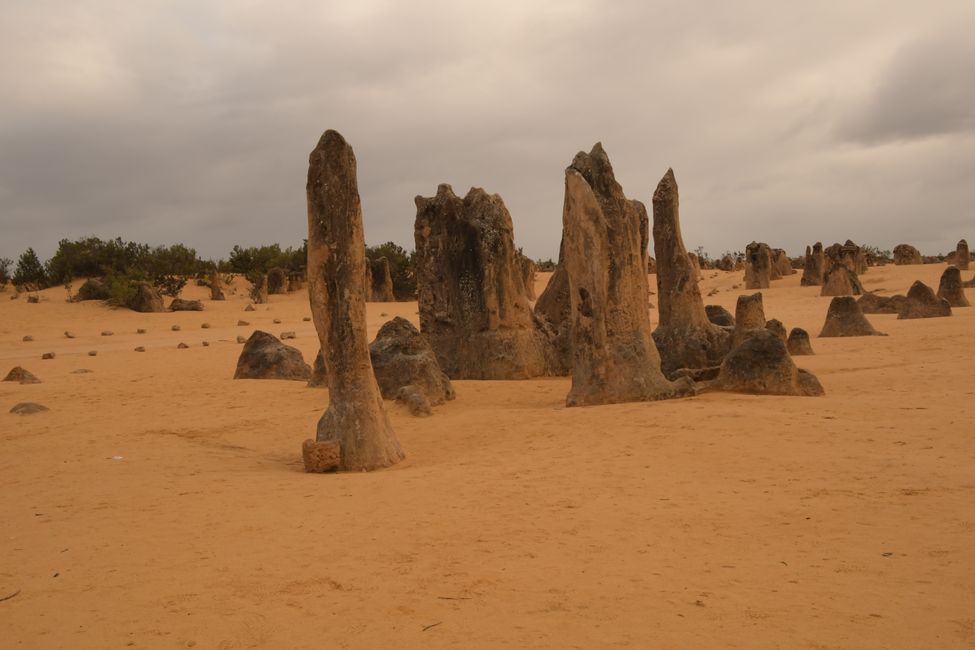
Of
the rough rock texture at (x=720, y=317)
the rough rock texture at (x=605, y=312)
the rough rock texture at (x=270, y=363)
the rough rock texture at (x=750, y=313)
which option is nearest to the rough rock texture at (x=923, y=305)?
the rough rock texture at (x=720, y=317)

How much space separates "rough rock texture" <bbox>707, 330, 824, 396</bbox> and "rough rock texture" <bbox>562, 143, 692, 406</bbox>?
0.58m

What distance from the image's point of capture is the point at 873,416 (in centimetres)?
781

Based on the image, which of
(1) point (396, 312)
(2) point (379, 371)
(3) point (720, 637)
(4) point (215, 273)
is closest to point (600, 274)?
(2) point (379, 371)

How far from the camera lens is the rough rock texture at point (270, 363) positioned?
43.3ft

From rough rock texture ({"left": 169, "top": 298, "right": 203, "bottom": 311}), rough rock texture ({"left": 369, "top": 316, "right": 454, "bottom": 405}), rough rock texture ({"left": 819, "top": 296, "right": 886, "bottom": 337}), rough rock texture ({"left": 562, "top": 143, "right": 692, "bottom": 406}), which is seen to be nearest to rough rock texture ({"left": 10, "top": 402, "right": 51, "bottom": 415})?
rough rock texture ({"left": 369, "top": 316, "right": 454, "bottom": 405})

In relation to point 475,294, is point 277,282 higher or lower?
higher

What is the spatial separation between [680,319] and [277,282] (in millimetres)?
25471

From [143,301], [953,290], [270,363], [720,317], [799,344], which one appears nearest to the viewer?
[270,363]

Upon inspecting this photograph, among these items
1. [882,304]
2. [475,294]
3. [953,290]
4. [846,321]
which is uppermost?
[475,294]

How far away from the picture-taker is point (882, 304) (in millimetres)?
21141

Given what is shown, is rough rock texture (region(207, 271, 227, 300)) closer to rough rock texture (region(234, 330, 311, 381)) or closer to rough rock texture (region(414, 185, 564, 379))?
rough rock texture (region(234, 330, 311, 381))

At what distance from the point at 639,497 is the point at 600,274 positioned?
4.40 metres

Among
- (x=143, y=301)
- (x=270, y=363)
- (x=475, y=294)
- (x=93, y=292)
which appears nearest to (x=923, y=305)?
(x=475, y=294)

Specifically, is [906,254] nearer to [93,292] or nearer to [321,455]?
[93,292]
